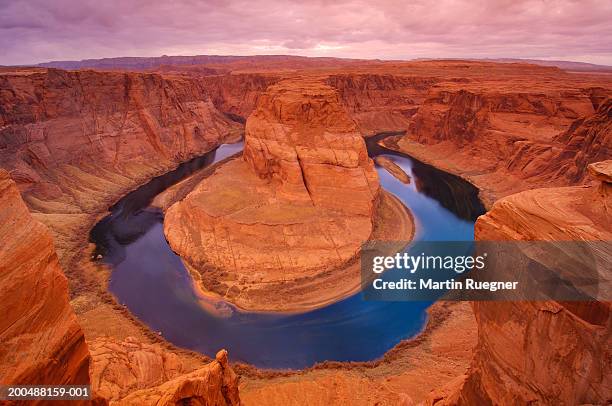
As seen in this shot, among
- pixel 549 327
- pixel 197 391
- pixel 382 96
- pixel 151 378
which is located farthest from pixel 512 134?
pixel 197 391

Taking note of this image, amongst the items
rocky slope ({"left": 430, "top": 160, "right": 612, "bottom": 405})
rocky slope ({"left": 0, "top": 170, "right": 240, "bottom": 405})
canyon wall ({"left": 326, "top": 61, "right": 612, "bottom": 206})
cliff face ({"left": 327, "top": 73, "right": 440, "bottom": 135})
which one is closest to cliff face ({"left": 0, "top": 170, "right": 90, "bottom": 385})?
rocky slope ({"left": 0, "top": 170, "right": 240, "bottom": 405})

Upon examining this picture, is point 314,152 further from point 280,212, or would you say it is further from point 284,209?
point 280,212

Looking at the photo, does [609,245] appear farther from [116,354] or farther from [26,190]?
[26,190]

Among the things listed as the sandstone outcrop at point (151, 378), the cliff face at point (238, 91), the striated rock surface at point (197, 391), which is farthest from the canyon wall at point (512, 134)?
the cliff face at point (238, 91)

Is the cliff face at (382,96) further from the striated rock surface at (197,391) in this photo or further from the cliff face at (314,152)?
the striated rock surface at (197,391)

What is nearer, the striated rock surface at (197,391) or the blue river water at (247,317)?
the striated rock surface at (197,391)

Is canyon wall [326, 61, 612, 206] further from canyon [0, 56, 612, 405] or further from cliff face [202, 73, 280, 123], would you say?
cliff face [202, 73, 280, 123]

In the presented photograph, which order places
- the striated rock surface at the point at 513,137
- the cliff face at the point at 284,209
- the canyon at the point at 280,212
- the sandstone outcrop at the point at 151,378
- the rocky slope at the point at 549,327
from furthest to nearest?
the striated rock surface at the point at 513,137, the cliff face at the point at 284,209, the sandstone outcrop at the point at 151,378, the canyon at the point at 280,212, the rocky slope at the point at 549,327

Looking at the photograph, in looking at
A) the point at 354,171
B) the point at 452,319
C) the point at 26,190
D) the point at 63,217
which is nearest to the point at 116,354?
the point at 452,319
